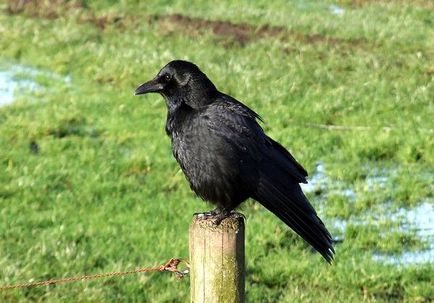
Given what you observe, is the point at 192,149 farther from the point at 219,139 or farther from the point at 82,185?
the point at 82,185

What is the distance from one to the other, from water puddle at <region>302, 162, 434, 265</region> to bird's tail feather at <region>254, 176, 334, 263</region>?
2.79 meters

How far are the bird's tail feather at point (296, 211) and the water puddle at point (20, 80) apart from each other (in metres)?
8.86

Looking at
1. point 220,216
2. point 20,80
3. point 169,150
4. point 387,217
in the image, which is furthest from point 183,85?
point 20,80

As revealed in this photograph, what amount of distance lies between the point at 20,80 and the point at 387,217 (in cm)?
809

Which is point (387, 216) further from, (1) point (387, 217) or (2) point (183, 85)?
(2) point (183, 85)

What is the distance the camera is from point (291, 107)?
1341 cm

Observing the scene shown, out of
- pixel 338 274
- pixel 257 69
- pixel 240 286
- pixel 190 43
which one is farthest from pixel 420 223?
pixel 190 43

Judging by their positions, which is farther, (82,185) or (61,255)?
(82,185)

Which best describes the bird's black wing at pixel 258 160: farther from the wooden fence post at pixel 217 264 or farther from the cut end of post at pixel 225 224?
the wooden fence post at pixel 217 264

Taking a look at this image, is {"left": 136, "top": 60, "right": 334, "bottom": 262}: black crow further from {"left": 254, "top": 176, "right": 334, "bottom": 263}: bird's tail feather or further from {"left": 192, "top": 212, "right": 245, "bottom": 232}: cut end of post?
{"left": 192, "top": 212, "right": 245, "bottom": 232}: cut end of post

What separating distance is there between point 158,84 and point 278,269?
2440 mm

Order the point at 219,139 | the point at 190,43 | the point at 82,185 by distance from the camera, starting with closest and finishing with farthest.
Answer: the point at 219,139
the point at 82,185
the point at 190,43

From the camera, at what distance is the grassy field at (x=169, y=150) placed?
808cm

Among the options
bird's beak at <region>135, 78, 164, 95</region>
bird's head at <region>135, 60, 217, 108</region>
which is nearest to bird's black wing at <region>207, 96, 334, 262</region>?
bird's head at <region>135, 60, 217, 108</region>
